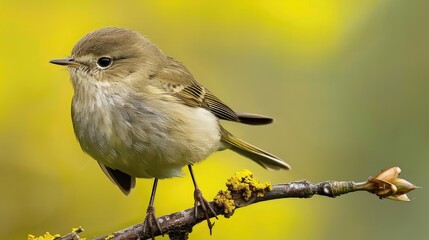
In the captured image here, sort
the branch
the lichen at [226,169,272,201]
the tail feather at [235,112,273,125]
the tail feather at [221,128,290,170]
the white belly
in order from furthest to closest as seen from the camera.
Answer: the tail feather at [221,128,290,170] < the tail feather at [235,112,273,125] < the white belly < the lichen at [226,169,272,201] < the branch

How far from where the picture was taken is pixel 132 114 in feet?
13.0

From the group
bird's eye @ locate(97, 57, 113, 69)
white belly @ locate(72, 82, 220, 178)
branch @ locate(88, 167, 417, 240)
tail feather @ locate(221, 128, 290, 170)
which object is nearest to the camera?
branch @ locate(88, 167, 417, 240)

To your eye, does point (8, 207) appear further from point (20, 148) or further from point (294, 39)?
point (294, 39)

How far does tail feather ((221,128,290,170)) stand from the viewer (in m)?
4.59

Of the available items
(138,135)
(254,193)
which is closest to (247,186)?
(254,193)

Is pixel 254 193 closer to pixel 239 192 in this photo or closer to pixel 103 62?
pixel 239 192

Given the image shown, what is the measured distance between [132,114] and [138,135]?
0.11 m

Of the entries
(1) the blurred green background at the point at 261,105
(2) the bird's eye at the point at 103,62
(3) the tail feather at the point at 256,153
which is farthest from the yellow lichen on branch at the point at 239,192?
(1) the blurred green background at the point at 261,105

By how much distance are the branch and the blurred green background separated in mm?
1293

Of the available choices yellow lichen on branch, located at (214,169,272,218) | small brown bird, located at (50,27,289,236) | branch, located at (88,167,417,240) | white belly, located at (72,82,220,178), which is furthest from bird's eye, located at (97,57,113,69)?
yellow lichen on branch, located at (214,169,272,218)

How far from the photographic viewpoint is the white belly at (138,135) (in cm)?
388

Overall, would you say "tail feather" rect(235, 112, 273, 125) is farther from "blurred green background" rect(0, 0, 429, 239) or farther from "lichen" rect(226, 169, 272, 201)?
"lichen" rect(226, 169, 272, 201)

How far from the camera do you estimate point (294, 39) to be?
5.79m

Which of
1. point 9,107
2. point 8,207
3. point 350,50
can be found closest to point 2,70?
point 9,107
